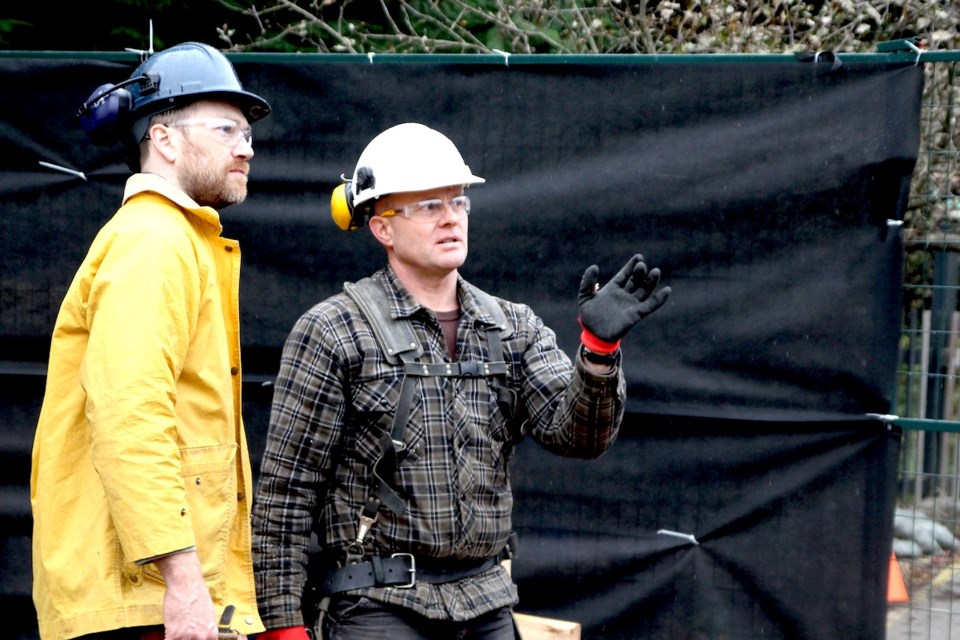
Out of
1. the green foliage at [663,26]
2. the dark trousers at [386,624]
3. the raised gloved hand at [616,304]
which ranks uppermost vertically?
the green foliage at [663,26]

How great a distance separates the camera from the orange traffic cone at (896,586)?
4520 mm

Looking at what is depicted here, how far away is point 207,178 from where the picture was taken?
3072 millimetres

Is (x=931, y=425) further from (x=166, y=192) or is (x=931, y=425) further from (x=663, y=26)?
(x=663, y=26)

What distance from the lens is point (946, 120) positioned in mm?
4566

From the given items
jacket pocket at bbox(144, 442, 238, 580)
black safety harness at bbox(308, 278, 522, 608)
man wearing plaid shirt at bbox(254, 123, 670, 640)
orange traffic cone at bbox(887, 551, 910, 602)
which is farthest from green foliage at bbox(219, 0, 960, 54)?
Answer: jacket pocket at bbox(144, 442, 238, 580)

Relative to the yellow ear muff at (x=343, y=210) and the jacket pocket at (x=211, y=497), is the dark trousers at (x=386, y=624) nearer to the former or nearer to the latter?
the jacket pocket at (x=211, y=497)

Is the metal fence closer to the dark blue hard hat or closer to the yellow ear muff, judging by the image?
the yellow ear muff

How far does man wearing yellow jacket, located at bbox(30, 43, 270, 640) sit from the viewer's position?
8.64 feet

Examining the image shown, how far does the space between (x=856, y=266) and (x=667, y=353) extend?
0.75 m

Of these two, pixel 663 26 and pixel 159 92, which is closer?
pixel 159 92

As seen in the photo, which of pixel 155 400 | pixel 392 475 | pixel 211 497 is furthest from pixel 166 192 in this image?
pixel 392 475

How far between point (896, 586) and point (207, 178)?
294cm

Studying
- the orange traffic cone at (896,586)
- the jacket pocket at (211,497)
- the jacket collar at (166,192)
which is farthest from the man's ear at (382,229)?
the orange traffic cone at (896,586)

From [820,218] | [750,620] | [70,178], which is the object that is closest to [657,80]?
[820,218]
